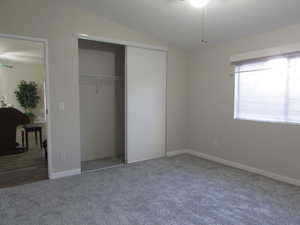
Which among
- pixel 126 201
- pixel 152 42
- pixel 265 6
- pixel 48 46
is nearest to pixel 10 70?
pixel 48 46

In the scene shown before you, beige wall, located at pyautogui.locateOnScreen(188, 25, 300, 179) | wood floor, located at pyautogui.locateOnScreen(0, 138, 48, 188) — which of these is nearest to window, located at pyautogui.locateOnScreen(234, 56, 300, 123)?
beige wall, located at pyautogui.locateOnScreen(188, 25, 300, 179)

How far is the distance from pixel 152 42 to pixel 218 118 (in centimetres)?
201

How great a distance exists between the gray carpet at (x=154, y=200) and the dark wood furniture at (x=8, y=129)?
2.38 metres

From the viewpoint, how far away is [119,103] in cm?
454

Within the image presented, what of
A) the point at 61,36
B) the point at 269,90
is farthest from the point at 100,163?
the point at 269,90

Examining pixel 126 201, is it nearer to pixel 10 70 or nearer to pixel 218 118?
pixel 218 118

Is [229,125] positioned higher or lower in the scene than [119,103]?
lower

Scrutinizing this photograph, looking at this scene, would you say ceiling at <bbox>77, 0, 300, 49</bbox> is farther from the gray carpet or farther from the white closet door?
the gray carpet

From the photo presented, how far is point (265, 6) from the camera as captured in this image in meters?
2.65

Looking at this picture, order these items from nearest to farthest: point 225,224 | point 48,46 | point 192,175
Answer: point 225,224
point 48,46
point 192,175

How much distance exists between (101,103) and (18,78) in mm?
5684

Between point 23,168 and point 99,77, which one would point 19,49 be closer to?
point 99,77

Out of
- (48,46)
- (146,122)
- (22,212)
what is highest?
(48,46)

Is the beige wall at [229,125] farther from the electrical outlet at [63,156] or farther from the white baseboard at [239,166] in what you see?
the electrical outlet at [63,156]
